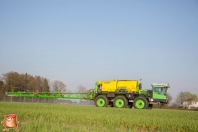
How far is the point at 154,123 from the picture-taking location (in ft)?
26.2

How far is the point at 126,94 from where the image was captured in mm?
22312

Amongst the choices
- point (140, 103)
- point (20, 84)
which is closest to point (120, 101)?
point (140, 103)

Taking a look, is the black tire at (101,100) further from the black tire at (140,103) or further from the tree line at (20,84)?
the tree line at (20,84)

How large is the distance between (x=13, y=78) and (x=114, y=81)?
130 feet

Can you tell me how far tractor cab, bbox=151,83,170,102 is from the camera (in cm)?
2153

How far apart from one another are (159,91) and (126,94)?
10.6 feet

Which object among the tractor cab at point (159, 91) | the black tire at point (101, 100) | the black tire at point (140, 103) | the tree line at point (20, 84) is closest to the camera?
the black tire at point (140, 103)

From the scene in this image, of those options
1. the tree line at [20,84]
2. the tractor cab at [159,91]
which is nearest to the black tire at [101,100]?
the tractor cab at [159,91]

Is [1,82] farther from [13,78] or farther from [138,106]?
[138,106]

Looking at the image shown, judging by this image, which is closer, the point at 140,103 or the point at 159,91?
the point at 140,103

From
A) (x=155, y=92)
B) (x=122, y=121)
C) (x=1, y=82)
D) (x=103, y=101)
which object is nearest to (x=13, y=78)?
(x=1, y=82)

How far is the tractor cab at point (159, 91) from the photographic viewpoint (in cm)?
2153

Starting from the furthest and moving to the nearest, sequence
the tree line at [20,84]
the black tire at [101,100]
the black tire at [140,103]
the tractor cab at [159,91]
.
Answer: the tree line at [20,84] → the black tire at [101,100] → the tractor cab at [159,91] → the black tire at [140,103]

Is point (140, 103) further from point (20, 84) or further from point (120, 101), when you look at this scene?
point (20, 84)
